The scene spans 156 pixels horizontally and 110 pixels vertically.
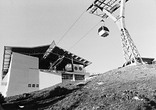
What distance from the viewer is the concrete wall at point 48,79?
2803 centimetres

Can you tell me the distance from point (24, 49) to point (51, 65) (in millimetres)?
7735

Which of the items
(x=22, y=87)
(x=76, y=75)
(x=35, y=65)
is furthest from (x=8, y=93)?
(x=76, y=75)

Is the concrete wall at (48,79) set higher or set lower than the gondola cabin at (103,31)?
lower

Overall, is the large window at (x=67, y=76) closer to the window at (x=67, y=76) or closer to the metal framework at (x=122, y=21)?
the window at (x=67, y=76)

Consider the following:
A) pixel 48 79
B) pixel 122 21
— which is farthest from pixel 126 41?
pixel 48 79

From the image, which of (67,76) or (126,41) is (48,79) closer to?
(67,76)

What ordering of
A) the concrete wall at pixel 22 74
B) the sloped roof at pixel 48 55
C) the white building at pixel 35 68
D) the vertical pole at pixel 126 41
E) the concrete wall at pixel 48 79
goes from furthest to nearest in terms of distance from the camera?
1. the concrete wall at pixel 48 79
2. the sloped roof at pixel 48 55
3. the white building at pixel 35 68
4. the concrete wall at pixel 22 74
5. the vertical pole at pixel 126 41

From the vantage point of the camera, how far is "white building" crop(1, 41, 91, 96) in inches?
973

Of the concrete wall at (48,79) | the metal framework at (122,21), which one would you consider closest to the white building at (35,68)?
the concrete wall at (48,79)

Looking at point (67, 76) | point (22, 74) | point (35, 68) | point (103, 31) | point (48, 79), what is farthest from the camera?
point (67, 76)

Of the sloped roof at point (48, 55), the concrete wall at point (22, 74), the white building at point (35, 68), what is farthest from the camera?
the sloped roof at point (48, 55)

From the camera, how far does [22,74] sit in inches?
1019

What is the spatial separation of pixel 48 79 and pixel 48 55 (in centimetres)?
570

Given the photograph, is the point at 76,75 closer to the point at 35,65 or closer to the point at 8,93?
the point at 35,65
